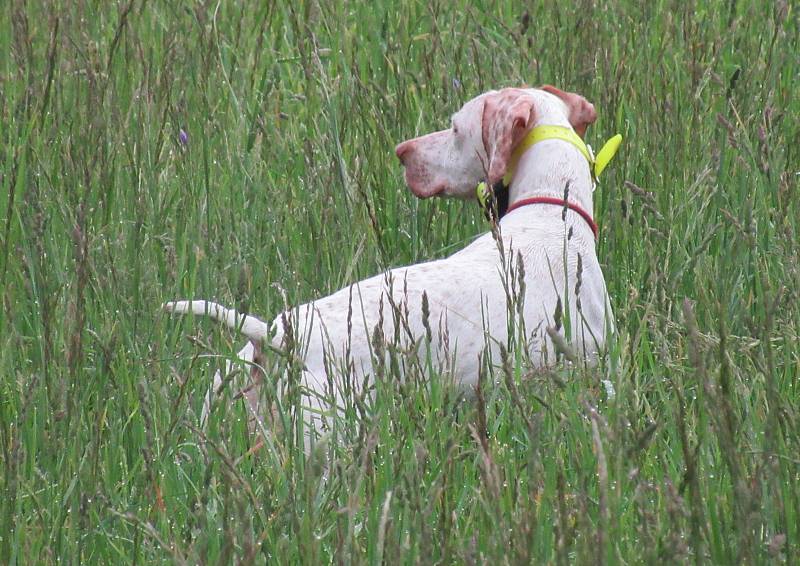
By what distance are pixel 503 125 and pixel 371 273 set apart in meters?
0.56

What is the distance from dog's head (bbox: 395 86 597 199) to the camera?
338 cm

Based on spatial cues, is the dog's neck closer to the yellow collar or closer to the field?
the yellow collar

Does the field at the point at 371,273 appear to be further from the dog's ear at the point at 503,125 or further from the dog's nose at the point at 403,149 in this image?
the dog's ear at the point at 503,125

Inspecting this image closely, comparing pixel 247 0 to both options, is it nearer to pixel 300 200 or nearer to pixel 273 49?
pixel 273 49

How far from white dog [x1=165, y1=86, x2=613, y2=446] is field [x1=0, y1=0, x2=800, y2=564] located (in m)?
0.13

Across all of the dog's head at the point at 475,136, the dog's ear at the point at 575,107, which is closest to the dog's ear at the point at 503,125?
the dog's head at the point at 475,136

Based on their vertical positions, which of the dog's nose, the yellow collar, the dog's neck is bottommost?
the dog's neck

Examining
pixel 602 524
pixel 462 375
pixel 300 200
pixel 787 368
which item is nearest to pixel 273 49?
pixel 300 200

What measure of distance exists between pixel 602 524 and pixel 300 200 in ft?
8.44

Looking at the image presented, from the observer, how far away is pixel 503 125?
332cm

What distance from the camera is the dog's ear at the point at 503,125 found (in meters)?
3.30

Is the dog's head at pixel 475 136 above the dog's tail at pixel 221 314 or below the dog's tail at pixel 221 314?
above

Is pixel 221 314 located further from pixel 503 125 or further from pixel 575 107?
pixel 575 107

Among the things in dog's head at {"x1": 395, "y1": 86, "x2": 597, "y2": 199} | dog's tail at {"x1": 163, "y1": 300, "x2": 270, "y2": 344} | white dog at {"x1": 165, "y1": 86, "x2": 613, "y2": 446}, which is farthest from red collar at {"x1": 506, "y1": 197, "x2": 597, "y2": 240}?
dog's tail at {"x1": 163, "y1": 300, "x2": 270, "y2": 344}
